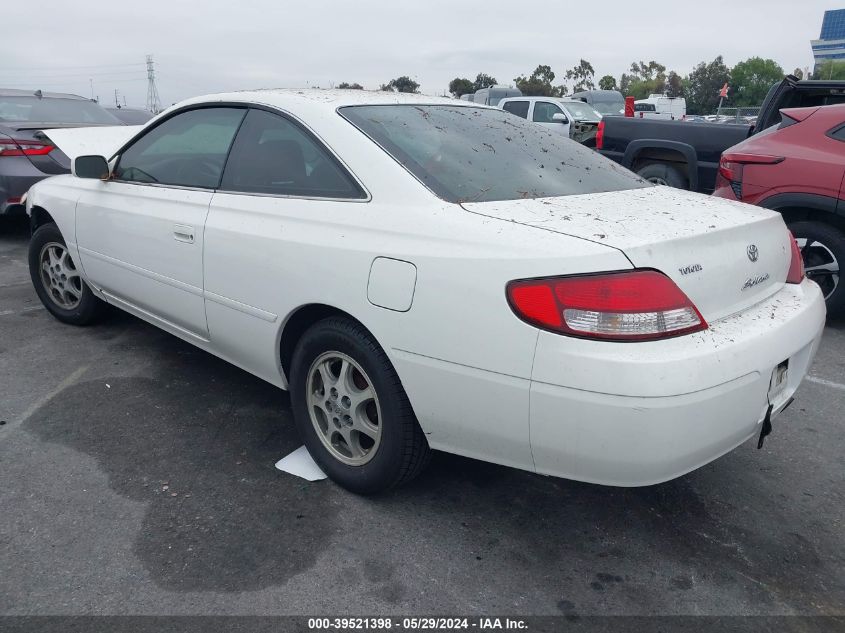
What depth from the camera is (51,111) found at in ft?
26.9

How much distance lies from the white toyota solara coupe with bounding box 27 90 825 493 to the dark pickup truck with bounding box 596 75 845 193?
210 inches

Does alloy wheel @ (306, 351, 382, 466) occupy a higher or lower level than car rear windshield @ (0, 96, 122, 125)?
lower

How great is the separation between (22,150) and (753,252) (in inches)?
275

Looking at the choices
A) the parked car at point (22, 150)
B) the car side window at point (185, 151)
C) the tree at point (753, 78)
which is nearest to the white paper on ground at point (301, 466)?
the car side window at point (185, 151)

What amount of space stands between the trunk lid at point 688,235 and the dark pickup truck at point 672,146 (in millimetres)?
5580

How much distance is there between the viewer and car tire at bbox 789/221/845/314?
5160mm

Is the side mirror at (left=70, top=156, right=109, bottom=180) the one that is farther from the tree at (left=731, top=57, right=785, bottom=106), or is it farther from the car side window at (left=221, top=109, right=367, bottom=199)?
the tree at (left=731, top=57, right=785, bottom=106)

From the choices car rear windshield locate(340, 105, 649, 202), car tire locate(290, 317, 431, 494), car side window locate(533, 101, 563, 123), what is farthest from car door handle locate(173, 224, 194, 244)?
car side window locate(533, 101, 563, 123)

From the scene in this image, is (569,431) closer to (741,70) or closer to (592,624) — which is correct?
(592,624)

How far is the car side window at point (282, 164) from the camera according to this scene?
282cm

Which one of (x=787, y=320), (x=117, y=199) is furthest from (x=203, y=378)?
(x=787, y=320)

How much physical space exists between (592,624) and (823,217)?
4.30m

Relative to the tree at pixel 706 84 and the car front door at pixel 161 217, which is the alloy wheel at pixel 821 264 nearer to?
the car front door at pixel 161 217

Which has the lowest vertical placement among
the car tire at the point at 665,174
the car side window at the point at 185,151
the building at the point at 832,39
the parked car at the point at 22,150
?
the car tire at the point at 665,174
